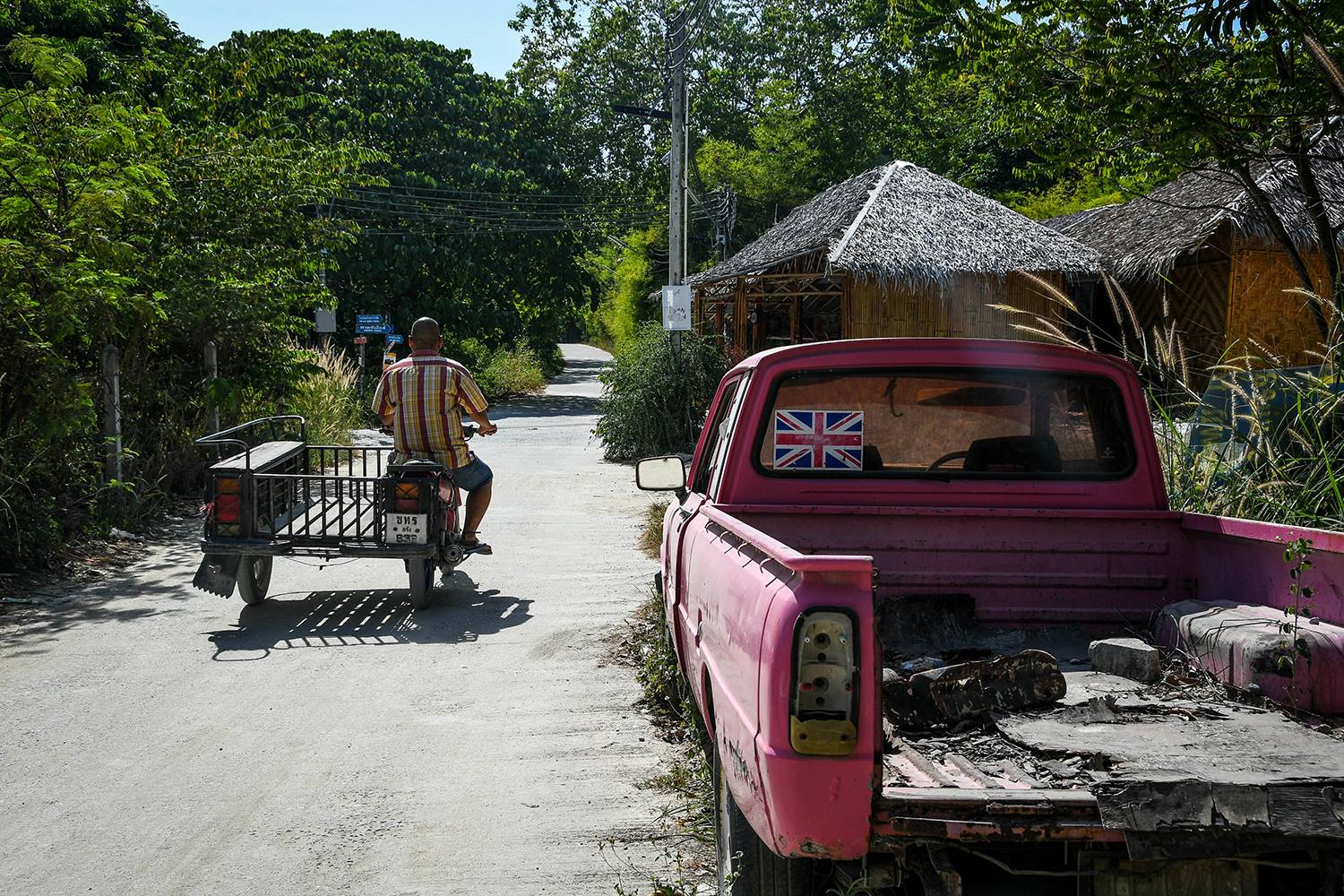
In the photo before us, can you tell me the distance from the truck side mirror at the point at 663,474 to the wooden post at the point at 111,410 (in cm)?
729

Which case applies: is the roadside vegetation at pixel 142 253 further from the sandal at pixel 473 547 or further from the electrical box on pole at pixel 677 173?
the electrical box on pole at pixel 677 173

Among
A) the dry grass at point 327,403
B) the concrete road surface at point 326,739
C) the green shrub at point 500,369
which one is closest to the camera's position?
the concrete road surface at point 326,739

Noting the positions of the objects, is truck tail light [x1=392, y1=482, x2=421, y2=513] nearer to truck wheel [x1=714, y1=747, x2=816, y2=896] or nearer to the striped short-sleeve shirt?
the striped short-sleeve shirt

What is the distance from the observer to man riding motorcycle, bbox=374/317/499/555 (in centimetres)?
863

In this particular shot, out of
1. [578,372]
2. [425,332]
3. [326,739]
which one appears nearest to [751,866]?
[326,739]

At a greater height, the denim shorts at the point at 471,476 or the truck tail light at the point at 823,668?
the truck tail light at the point at 823,668

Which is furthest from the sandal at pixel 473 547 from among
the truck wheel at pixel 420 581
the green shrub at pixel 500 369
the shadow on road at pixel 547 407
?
the green shrub at pixel 500 369

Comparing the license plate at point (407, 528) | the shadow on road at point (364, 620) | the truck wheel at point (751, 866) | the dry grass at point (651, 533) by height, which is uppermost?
the license plate at point (407, 528)

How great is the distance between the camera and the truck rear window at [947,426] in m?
4.72

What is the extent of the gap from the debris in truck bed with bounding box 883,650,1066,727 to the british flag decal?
1397mm

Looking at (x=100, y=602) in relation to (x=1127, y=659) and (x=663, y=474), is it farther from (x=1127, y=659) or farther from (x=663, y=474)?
(x=1127, y=659)

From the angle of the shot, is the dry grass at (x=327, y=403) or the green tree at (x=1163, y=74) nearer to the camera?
the green tree at (x=1163, y=74)

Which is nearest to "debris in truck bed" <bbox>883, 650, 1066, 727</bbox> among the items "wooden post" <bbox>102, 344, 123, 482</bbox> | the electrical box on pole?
"wooden post" <bbox>102, 344, 123, 482</bbox>

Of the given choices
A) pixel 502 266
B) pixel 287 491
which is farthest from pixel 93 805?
pixel 502 266
